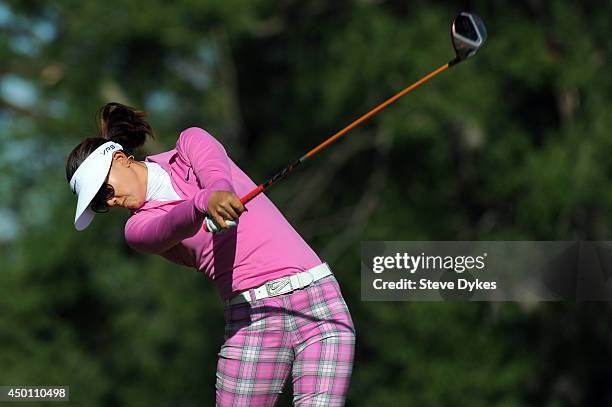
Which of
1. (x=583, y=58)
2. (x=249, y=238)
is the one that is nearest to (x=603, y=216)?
(x=583, y=58)

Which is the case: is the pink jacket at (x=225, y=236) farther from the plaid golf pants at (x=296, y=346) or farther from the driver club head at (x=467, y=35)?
the driver club head at (x=467, y=35)

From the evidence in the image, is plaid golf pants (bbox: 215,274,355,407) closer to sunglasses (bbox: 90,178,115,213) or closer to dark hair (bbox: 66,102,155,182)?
sunglasses (bbox: 90,178,115,213)

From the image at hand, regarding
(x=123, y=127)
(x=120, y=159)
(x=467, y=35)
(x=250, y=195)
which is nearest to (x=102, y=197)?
(x=120, y=159)

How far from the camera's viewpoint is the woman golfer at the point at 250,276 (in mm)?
3279

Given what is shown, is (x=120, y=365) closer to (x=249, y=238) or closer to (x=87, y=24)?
(x=87, y=24)

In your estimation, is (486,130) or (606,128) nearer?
(606,128)

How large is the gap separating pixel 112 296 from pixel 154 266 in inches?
61.2

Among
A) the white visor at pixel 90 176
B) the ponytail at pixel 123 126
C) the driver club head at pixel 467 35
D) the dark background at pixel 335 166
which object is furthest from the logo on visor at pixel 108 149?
the dark background at pixel 335 166

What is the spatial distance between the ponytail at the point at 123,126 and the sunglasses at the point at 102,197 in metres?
0.22

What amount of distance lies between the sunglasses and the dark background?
26.7 feet

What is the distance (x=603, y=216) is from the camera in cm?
1138

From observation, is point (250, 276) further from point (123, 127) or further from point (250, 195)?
point (123, 127)

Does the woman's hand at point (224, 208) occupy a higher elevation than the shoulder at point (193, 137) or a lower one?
lower

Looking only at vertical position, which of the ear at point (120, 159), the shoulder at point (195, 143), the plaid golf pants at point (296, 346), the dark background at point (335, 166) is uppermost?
the dark background at point (335, 166)
